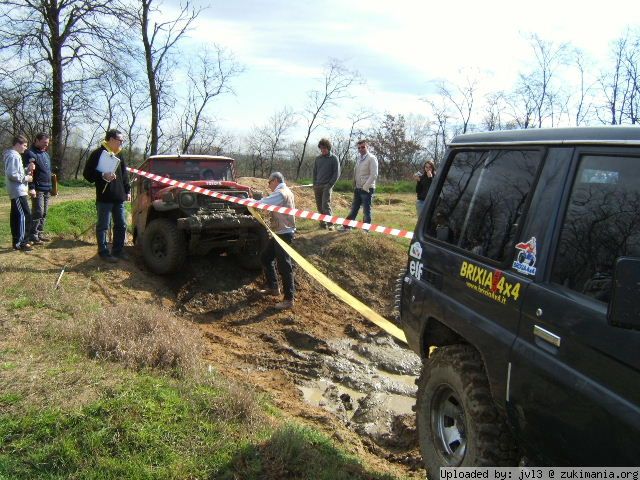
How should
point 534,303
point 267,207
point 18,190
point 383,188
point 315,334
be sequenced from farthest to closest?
1. point 383,188
2. point 18,190
3. point 267,207
4. point 315,334
5. point 534,303

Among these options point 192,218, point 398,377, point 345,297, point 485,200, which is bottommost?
point 398,377

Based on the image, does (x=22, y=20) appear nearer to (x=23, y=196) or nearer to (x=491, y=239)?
(x=23, y=196)

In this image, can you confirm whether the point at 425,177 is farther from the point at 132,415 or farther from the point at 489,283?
the point at 132,415

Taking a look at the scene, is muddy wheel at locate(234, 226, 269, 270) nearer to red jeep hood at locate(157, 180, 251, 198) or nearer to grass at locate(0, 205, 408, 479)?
red jeep hood at locate(157, 180, 251, 198)

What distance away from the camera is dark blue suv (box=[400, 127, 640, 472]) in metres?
1.98

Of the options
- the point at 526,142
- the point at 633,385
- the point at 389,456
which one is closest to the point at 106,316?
the point at 389,456

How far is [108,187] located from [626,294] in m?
6.95

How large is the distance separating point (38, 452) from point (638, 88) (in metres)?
28.1

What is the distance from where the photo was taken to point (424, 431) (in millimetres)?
3264

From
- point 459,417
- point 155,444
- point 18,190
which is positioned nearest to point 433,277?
point 459,417

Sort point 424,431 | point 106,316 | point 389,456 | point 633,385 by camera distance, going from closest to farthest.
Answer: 1. point 633,385
2. point 424,431
3. point 389,456
4. point 106,316

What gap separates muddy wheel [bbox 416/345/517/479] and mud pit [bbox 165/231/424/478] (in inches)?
26.9

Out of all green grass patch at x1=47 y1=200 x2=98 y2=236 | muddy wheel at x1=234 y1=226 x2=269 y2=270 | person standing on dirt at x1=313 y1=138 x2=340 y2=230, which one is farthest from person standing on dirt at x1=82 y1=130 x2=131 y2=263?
person standing on dirt at x1=313 y1=138 x2=340 y2=230

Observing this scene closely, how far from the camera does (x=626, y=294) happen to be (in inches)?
68.3
